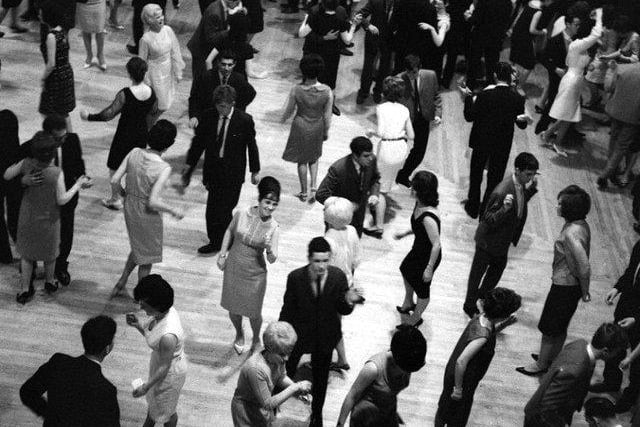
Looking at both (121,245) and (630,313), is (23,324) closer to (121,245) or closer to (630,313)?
(121,245)

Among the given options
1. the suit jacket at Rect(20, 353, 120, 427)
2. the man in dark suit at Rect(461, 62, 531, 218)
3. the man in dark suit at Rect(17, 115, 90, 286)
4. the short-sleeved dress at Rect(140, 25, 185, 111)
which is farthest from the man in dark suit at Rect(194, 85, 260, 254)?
the suit jacket at Rect(20, 353, 120, 427)

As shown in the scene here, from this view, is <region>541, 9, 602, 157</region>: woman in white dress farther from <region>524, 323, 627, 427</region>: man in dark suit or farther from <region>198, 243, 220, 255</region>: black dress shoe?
<region>524, 323, 627, 427</region>: man in dark suit

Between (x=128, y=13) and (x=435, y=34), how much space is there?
161 inches

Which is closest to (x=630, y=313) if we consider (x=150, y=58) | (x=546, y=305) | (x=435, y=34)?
(x=546, y=305)

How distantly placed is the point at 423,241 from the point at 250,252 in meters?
1.41

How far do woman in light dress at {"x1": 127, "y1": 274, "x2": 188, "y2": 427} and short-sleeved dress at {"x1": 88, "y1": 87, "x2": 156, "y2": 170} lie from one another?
270 centimetres

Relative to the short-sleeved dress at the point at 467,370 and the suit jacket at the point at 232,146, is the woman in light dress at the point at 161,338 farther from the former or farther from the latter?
the suit jacket at the point at 232,146

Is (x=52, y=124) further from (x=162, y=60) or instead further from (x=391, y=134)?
(x=391, y=134)

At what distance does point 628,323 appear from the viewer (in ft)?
24.7

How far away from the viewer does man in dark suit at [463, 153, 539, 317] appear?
313 inches

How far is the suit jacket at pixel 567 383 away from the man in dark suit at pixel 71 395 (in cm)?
282

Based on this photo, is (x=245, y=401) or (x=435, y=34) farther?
(x=435, y=34)

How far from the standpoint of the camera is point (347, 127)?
11.0 m

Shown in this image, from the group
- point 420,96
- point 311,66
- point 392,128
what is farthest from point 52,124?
point 420,96
